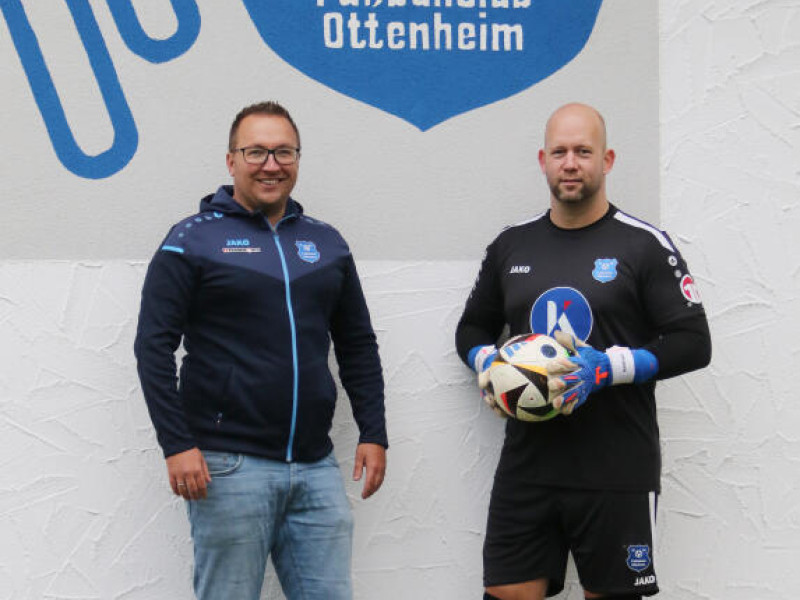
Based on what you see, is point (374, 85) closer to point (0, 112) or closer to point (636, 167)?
point (636, 167)

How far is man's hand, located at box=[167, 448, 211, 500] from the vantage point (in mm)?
2512

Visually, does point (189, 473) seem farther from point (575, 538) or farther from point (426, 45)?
point (426, 45)

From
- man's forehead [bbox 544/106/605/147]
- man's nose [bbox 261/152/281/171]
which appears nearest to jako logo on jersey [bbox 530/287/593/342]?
man's forehead [bbox 544/106/605/147]

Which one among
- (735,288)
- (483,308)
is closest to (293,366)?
(483,308)

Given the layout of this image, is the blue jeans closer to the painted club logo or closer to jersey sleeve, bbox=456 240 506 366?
jersey sleeve, bbox=456 240 506 366

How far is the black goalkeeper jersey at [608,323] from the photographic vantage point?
108 inches

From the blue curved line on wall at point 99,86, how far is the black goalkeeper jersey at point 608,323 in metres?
1.31

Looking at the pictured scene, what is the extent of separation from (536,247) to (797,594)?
154 cm

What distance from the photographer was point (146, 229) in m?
3.08

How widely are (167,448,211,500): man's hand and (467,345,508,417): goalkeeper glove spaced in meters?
0.79

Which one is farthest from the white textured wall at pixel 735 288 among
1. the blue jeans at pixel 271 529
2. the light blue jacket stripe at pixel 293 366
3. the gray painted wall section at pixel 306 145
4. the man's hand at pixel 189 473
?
the man's hand at pixel 189 473

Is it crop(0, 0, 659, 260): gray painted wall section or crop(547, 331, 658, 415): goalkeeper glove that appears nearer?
crop(547, 331, 658, 415): goalkeeper glove

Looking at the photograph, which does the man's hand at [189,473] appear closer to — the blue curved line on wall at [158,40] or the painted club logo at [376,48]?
the painted club logo at [376,48]

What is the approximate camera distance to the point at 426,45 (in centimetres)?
317
